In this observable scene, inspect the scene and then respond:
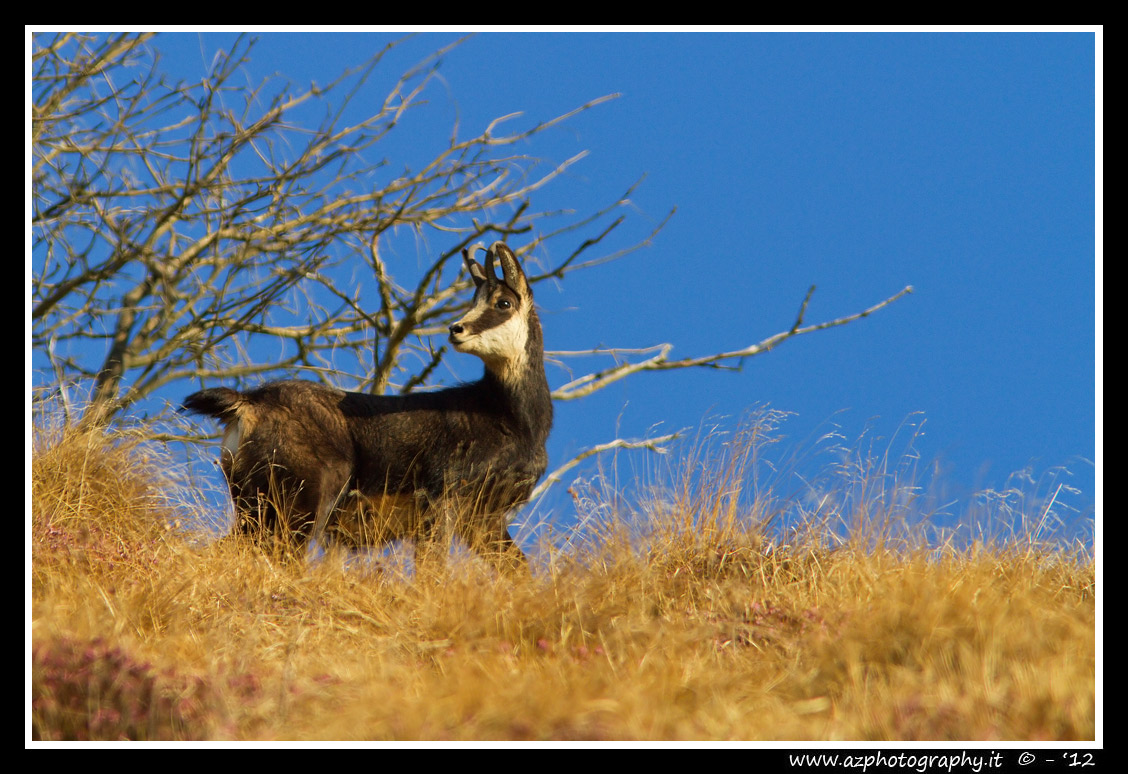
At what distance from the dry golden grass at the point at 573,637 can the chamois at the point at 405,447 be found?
1.71 ft

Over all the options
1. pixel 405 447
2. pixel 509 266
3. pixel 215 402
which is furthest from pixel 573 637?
pixel 215 402

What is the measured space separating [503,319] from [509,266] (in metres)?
0.39

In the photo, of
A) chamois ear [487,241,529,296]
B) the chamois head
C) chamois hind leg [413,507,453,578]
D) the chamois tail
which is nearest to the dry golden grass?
chamois hind leg [413,507,453,578]

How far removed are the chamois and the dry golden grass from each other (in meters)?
0.52

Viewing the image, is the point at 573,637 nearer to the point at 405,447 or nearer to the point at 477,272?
the point at 405,447

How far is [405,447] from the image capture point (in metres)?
8.00

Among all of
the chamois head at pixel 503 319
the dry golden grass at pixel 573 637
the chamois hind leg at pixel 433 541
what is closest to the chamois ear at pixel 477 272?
the chamois head at pixel 503 319

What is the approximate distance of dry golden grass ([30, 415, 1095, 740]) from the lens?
488 centimetres

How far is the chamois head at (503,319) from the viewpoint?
8102 mm

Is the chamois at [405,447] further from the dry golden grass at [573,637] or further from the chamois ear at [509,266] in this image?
the dry golden grass at [573,637]

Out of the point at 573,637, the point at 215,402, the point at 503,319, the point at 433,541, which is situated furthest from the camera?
the point at 503,319

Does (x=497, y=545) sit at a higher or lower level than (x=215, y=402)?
lower

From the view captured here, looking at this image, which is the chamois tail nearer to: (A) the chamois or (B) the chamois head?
(A) the chamois

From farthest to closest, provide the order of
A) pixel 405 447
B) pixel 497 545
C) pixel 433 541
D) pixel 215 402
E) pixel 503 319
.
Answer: pixel 503 319 < pixel 405 447 < pixel 215 402 < pixel 497 545 < pixel 433 541
